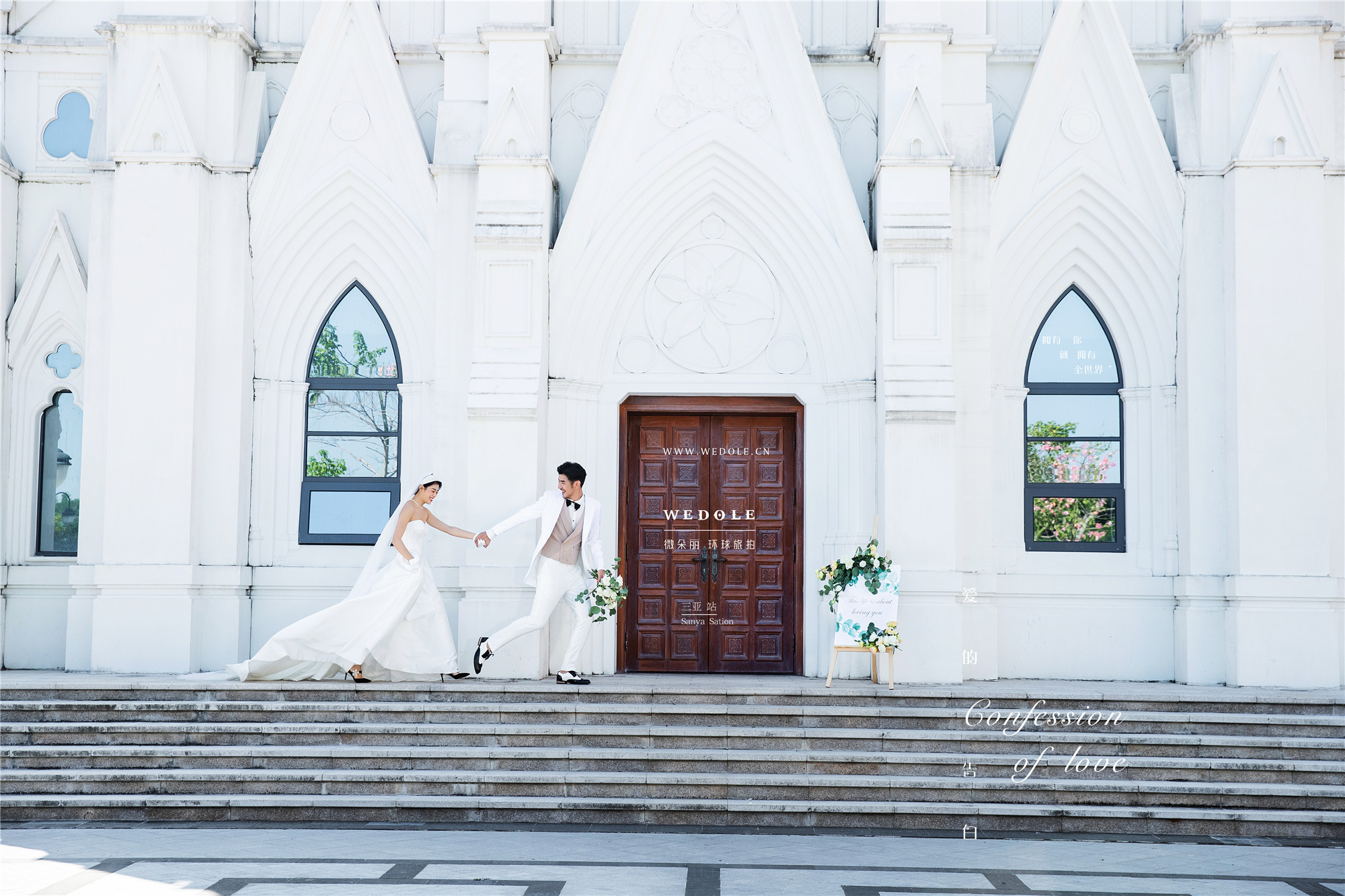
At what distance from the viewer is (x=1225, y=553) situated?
422 inches

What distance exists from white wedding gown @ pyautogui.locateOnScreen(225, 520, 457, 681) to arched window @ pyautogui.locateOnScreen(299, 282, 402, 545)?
190 cm

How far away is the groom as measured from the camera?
9656 millimetres

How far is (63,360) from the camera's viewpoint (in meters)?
11.7

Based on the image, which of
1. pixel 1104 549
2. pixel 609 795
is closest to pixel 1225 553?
pixel 1104 549

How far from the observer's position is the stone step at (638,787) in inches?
317

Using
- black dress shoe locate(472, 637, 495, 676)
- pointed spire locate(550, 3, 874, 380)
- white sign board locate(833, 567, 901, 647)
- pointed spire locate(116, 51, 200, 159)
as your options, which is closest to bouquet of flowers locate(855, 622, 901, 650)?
white sign board locate(833, 567, 901, 647)

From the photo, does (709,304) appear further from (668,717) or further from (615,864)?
(615,864)

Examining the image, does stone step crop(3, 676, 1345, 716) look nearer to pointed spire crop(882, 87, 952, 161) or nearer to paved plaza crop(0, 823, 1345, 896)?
paved plaza crop(0, 823, 1345, 896)

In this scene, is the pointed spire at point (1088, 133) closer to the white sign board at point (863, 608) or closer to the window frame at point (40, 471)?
the white sign board at point (863, 608)

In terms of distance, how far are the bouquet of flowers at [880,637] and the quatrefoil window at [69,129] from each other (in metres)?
9.24

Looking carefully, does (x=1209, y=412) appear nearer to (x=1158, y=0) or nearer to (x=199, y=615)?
(x=1158, y=0)

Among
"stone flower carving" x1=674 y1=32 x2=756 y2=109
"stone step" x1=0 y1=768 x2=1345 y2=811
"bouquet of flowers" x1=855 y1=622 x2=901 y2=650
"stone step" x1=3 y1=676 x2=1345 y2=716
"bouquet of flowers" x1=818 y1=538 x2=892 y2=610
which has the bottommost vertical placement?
"stone step" x1=0 y1=768 x2=1345 y2=811

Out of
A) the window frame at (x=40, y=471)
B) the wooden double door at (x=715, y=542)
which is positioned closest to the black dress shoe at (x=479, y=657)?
the wooden double door at (x=715, y=542)

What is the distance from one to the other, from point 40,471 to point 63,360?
45.5 inches
